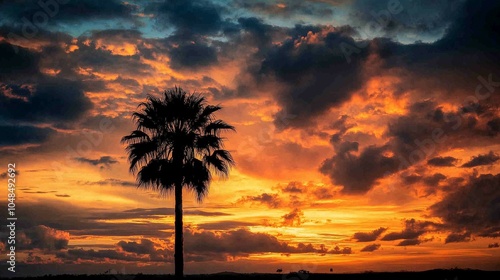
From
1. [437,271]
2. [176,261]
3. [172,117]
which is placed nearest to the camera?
[176,261]

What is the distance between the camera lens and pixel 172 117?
4078 cm

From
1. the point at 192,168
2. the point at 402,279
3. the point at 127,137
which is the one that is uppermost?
the point at 127,137

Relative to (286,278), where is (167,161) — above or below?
above

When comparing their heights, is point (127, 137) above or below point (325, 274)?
above

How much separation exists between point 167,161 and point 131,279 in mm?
9530

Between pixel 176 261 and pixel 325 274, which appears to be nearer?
pixel 176 261

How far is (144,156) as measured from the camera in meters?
40.9

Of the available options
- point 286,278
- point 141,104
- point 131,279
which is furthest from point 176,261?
point 141,104

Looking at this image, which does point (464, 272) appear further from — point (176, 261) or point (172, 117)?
point (172, 117)

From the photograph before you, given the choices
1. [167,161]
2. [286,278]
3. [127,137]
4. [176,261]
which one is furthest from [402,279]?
[127,137]

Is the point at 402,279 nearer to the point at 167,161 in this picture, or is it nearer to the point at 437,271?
the point at 437,271

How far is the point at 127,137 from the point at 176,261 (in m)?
10.00

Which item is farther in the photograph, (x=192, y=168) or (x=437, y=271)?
(x=437, y=271)

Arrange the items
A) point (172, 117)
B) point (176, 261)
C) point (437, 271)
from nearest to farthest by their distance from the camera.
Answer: point (176, 261), point (172, 117), point (437, 271)
